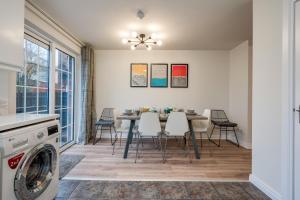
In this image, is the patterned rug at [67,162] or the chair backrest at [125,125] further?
the chair backrest at [125,125]

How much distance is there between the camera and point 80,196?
1988 mm

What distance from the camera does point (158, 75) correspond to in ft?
15.8

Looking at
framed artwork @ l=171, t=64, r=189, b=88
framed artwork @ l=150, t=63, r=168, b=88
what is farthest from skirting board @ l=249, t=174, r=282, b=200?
framed artwork @ l=150, t=63, r=168, b=88

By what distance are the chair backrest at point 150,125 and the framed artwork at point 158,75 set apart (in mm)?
1745

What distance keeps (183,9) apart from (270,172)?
7.60 ft

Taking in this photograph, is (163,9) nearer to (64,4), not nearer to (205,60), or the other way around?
(64,4)

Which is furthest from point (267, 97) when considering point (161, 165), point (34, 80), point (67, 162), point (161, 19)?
point (34, 80)

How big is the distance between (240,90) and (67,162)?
12.7ft

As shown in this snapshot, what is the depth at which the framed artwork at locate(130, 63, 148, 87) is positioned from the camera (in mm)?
4781

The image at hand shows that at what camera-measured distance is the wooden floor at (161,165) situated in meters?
2.49

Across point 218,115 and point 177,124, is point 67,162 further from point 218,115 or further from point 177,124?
point 218,115

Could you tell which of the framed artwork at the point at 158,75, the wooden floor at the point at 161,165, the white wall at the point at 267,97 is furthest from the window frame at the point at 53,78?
the white wall at the point at 267,97

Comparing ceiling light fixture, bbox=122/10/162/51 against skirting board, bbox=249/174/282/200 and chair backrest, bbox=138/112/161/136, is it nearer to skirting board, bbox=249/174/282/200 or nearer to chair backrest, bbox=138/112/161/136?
chair backrest, bbox=138/112/161/136

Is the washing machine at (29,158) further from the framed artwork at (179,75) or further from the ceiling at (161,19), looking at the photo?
the framed artwork at (179,75)
